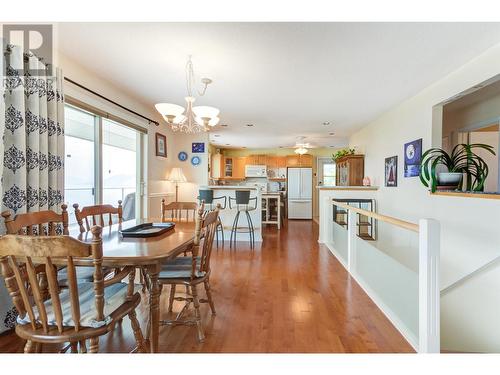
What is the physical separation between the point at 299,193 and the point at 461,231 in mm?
5620

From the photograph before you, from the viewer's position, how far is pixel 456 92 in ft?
9.53

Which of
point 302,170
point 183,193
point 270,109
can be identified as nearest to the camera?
point 270,109

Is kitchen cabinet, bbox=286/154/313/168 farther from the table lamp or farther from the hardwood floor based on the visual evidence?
the hardwood floor

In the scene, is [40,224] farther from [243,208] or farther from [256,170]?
[256,170]

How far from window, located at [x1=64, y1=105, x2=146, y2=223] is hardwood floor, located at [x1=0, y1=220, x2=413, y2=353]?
160 cm

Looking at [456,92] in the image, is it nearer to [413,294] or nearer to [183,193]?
[413,294]

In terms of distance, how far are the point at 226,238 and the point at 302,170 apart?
406 centimetres

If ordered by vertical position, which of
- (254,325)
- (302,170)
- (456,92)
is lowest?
(254,325)

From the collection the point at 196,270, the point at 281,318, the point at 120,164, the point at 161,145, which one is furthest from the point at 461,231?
the point at 161,145

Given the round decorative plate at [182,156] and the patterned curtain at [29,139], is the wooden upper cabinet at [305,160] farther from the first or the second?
the patterned curtain at [29,139]

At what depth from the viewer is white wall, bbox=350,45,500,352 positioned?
2.30 metres

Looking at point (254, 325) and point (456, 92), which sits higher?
point (456, 92)
